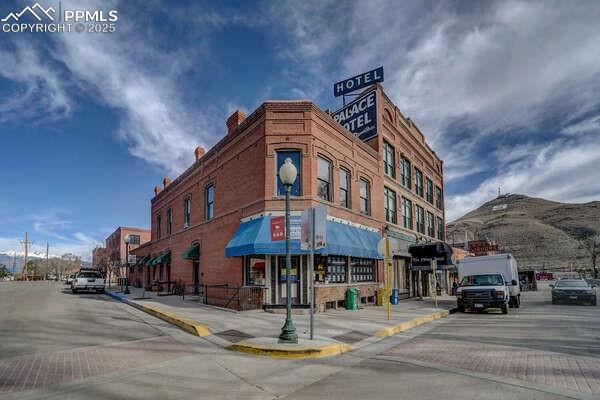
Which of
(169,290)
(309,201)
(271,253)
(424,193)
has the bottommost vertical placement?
(169,290)

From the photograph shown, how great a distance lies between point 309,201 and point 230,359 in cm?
934

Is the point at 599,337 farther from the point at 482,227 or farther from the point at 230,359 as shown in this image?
the point at 482,227

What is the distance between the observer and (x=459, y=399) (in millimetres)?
5285

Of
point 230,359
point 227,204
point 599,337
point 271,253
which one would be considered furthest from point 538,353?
point 227,204

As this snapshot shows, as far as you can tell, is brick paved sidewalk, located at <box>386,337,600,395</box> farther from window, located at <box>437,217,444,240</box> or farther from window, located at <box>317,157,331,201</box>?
window, located at <box>437,217,444,240</box>

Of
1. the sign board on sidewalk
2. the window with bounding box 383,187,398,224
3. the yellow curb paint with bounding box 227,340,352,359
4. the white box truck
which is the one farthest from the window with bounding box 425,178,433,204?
the yellow curb paint with bounding box 227,340,352,359

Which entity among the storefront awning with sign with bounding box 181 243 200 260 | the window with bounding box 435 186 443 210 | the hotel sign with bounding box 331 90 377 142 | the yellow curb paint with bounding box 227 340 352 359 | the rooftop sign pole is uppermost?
the rooftop sign pole

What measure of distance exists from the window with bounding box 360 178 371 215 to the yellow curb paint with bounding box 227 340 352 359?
13.0m

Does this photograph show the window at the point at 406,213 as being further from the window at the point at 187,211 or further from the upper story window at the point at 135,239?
the upper story window at the point at 135,239

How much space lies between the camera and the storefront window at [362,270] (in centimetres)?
1928

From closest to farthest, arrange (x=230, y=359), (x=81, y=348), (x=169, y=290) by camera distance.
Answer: (x=230, y=359) → (x=81, y=348) → (x=169, y=290)

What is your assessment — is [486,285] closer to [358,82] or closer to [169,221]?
[358,82]

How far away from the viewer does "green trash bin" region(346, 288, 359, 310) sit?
17250 millimetres

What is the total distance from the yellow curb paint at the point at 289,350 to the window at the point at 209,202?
46.8ft
